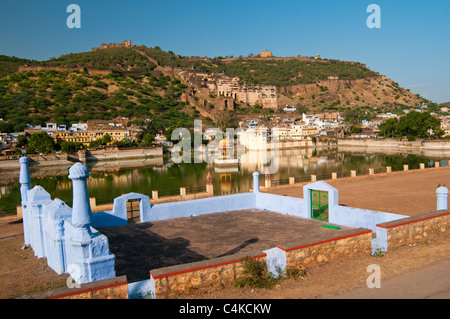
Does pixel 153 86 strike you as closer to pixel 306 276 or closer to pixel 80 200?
pixel 80 200

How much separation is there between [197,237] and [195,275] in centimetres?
475

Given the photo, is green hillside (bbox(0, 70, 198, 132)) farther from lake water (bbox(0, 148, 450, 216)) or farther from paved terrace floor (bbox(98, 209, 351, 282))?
paved terrace floor (bbox(98, 209, 351, 282))

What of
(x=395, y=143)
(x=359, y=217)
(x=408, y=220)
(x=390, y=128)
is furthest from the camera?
(x=390, y=128)

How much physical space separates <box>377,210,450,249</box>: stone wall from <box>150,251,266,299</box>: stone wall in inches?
122

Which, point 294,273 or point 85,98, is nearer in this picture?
point 294,273

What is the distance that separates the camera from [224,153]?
4462 centimetres

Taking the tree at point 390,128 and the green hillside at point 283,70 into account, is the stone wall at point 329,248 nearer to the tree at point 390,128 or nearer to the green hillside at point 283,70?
the tree at point 390,128

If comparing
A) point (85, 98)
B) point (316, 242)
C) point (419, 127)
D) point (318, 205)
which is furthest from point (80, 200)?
point (85, 98)

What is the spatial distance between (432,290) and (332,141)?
78.8 meters

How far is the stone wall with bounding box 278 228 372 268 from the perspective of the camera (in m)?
6.29

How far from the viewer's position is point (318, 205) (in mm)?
12305

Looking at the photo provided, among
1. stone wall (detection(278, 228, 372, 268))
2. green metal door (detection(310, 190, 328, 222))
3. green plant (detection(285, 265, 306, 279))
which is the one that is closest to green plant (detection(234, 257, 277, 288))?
green plant (detection(285, 265, 306, 279))
